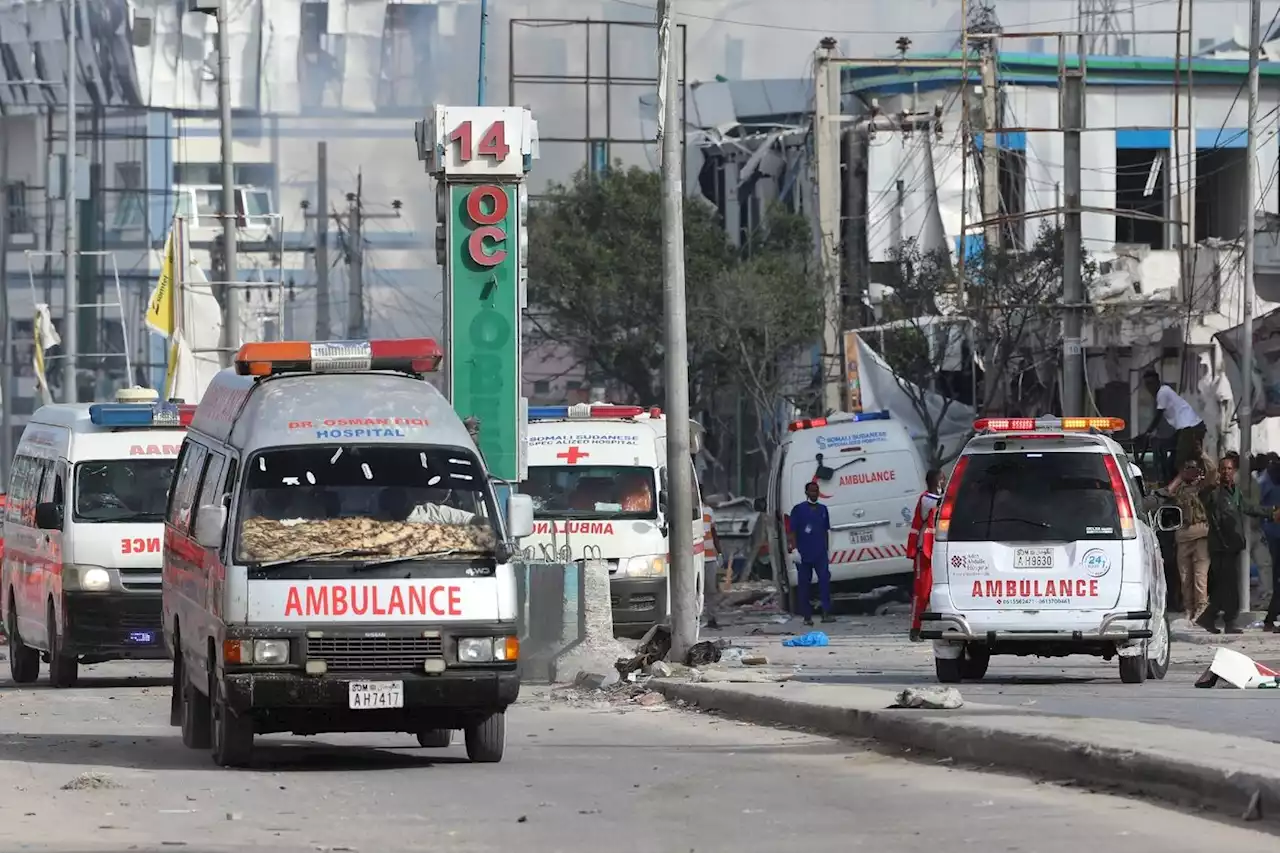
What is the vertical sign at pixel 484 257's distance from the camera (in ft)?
71.5

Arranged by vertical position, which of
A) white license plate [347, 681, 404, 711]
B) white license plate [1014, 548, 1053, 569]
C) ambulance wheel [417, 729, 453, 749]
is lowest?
ambulance wheel [417, 729, 453, 749]

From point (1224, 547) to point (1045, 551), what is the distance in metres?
5.91

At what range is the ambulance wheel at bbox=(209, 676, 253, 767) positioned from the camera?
1267 centimetres

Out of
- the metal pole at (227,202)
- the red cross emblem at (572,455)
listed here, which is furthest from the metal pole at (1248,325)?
the metal pole at (227,202)

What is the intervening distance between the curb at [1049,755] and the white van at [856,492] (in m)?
13.6

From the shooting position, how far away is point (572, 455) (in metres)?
24.1

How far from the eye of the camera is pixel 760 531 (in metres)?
38.0

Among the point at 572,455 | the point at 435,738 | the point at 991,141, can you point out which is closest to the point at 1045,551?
the point at 435,738

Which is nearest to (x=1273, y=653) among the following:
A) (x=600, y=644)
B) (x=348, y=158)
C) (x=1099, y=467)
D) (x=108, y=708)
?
(x=1099, y=467)

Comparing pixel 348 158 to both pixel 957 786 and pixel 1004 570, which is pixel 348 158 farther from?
pixel 957 786

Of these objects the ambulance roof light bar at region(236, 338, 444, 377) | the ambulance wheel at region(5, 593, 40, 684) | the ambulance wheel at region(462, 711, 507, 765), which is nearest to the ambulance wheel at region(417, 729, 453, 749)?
the ambulance wheel at region(462, 711, 507, 765)

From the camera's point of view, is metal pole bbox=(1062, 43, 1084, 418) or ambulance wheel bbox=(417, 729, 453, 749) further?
metal pole bbox=(1062, 43, 1084, 418)

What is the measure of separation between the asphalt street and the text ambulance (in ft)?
1.31

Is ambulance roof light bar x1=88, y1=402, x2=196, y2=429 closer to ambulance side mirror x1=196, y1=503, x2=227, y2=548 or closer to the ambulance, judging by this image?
the ambulance
